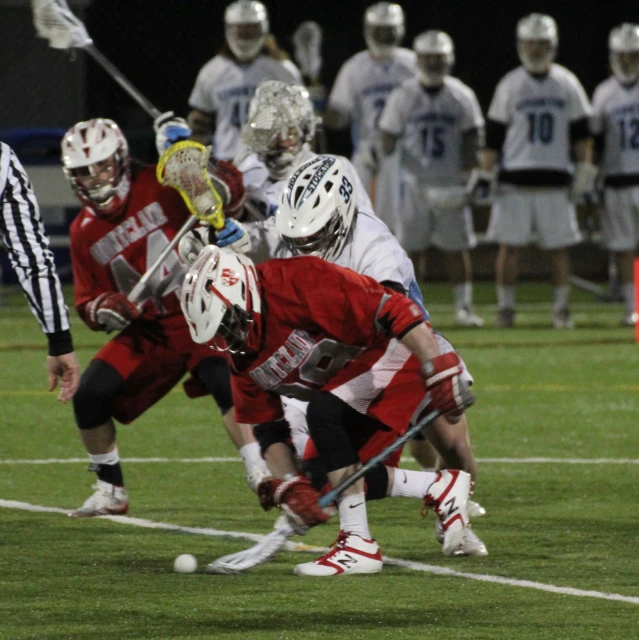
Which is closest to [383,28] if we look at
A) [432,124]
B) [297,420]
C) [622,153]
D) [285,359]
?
[432,124]

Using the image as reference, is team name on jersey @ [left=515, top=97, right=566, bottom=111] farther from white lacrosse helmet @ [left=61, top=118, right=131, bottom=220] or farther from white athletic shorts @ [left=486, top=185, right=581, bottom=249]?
white lacrosse helmet @ [left=61, top=118, right=131, bottom=220]

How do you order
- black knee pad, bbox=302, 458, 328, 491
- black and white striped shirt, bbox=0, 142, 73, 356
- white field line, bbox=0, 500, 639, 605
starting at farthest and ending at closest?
black and white striped shirt, bbox=0, 142, 73, 356
black knee pad, bbox=302, 458, 328, 491
white field line, bbox=0, 500, 639, 605

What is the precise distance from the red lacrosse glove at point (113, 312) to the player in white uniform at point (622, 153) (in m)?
6.87

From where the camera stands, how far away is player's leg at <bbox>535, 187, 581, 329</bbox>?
1177cm

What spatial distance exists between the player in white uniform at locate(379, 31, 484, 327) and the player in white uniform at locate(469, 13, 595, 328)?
272 millimetres

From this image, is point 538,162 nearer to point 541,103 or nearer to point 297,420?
point 541,103

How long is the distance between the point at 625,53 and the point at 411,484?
760 centimetres

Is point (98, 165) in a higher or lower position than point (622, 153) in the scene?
higher

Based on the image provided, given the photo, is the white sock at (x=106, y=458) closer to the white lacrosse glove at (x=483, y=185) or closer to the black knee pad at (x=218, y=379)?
the black knee pad at (x=218, y=379)

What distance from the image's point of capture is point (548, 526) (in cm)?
518

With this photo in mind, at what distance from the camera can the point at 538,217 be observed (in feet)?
38.8

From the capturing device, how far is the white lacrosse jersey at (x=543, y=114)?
38.6ft

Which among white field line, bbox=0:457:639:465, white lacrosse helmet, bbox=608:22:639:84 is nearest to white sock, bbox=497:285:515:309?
white lacrosse helmet, bbox=608:22:639:84

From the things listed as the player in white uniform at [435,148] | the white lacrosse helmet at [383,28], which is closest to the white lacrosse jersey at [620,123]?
the player in white uniform at [435,148]
